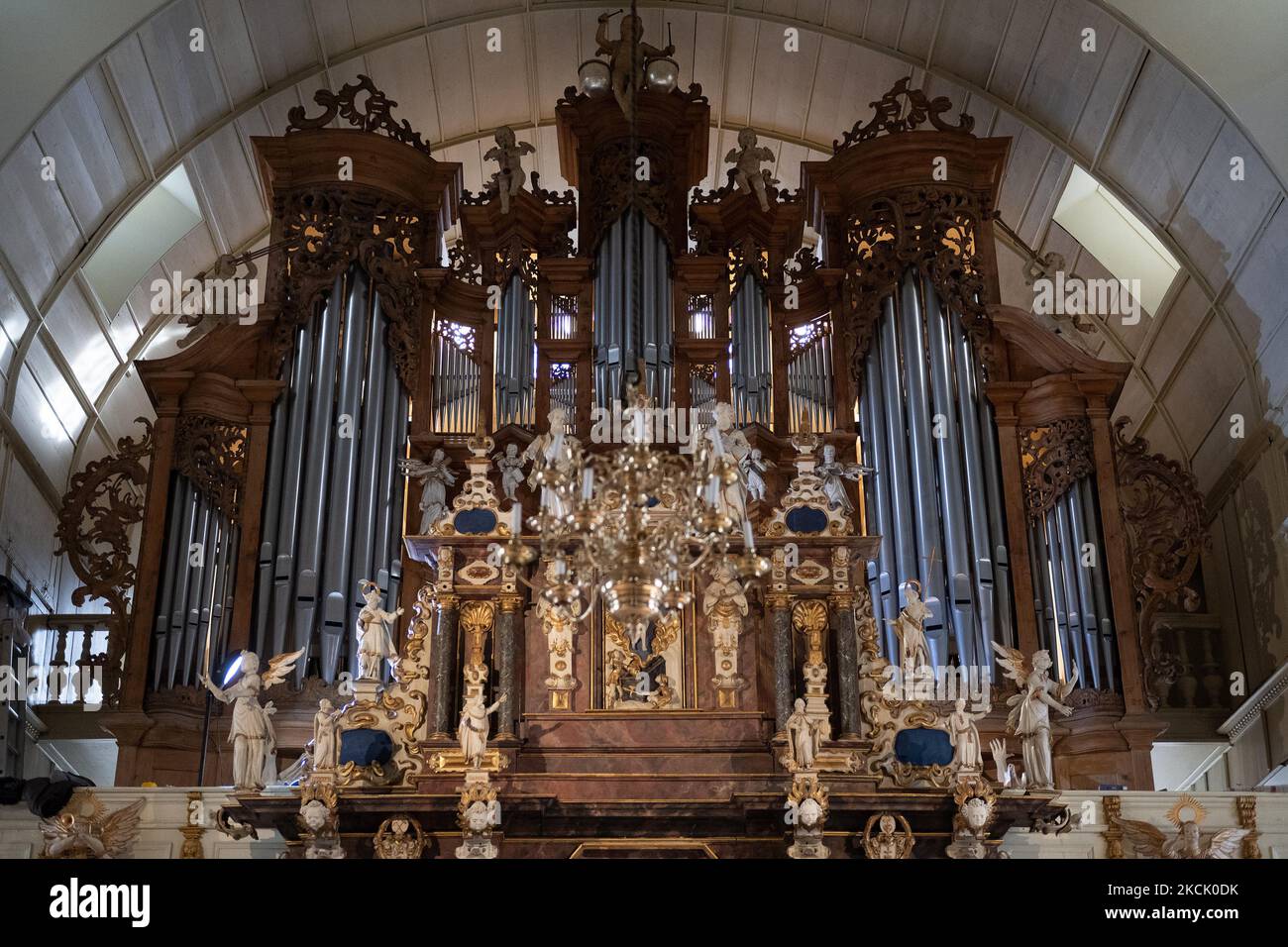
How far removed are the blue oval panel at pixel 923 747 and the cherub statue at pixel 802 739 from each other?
2.17 ft

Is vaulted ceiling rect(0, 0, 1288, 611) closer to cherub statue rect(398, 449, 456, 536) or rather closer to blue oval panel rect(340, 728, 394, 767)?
cherub statue rect(398, 449, 456, 536)

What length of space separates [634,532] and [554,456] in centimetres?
184

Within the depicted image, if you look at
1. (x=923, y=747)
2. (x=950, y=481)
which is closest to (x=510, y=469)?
(x=950, y=481)

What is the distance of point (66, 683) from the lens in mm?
14492

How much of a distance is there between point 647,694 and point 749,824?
48.9 inches

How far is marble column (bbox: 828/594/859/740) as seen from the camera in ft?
36.2

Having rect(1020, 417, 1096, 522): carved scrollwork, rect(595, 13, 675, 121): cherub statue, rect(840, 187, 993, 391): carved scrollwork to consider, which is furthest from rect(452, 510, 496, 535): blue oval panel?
rect(595, 13, 675, 121): cherub statue

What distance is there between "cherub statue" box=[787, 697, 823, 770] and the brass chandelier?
1748 millimetres

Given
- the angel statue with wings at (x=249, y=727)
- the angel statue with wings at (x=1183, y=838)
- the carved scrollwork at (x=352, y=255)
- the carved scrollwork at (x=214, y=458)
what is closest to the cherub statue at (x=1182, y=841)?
the angel statue with wings at (x=1183, y=838)

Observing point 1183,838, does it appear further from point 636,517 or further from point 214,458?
point 214,458

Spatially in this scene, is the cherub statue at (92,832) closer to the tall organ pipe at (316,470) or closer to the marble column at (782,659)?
the tall organ pipe at (316,470)

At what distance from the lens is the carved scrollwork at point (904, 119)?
15.9 m

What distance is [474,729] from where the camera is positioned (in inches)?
416
